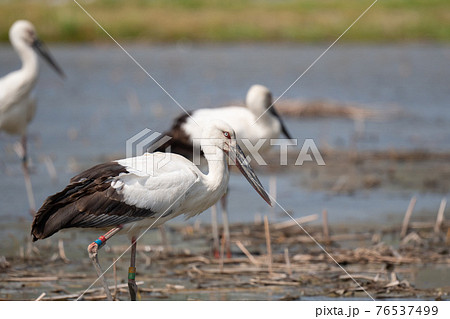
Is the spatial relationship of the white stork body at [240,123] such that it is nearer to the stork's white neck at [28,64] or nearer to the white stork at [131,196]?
the stork's white neck at [28,64]

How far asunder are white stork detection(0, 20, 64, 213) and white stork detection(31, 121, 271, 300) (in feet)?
13.5

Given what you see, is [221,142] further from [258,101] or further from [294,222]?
[258,101]

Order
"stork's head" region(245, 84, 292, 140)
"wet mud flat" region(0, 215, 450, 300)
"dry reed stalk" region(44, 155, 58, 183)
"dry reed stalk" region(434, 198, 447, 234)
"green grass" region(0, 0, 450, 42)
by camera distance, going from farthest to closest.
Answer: "green grass" region(0, 0, 450, 42), "dry reed stalk" region(44, 155, 58, 183), "stork's head" region(245, 84, 292, 140), "dry reed stalk" region(434, 198, 447, 234), "wet mud flat" region(0, 215, 450, 300)

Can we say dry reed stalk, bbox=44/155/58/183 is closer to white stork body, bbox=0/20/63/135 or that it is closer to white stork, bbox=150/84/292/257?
white stork body, bbox=0/20/63/135

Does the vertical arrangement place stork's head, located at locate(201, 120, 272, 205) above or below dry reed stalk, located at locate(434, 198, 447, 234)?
above

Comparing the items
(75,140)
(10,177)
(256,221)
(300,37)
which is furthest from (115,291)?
(300,37)

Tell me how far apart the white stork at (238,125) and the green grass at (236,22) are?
26518mm

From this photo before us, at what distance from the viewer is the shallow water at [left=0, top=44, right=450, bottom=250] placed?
10.7 metres

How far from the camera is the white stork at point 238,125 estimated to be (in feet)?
30.3

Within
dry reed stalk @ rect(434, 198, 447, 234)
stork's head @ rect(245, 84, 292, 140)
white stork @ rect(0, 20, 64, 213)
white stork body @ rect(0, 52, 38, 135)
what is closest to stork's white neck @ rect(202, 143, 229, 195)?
dry reed stalk @ rect(434, 198, 447, 234)

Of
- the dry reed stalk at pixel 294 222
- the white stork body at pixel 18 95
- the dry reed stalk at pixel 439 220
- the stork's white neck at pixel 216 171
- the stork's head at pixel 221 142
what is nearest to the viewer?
the stork's white neck at pixel 216 171

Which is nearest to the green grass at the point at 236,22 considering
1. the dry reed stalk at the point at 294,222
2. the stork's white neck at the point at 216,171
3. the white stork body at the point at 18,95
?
the white stork body at the point at 18,95

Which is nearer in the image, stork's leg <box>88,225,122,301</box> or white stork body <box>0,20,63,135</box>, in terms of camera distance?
stork's leg <box>88,225,122,301</box>

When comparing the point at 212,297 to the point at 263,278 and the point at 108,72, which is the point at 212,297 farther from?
the point at 108,72
